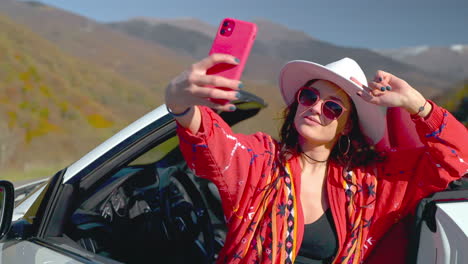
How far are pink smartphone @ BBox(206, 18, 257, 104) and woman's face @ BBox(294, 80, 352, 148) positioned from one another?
629 mm

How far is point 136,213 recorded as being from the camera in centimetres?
245

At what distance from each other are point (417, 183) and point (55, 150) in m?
29.5

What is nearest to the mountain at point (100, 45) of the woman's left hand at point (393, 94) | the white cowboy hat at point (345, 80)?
the white cowboy hat at point (345, 80)

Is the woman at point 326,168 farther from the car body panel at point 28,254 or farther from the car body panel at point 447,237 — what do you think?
the car body panel at point 28,254

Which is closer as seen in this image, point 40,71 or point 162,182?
point 162,182

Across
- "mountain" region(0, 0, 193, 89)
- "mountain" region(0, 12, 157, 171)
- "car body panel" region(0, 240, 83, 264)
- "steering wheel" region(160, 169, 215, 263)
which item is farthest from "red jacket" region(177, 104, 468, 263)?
"mountain" region(0, 0, 193, 89)

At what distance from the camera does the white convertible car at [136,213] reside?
175cm

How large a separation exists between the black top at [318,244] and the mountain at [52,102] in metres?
17.9

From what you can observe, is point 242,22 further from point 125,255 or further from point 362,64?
point 125,255

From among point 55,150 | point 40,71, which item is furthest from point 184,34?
point 55,150

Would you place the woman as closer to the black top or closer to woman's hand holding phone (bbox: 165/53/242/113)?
the black top

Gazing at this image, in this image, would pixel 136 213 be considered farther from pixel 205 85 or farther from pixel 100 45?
pixel 100 45

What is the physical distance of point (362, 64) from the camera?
2324 millimetres

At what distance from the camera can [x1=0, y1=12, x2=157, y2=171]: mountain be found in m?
28.1
